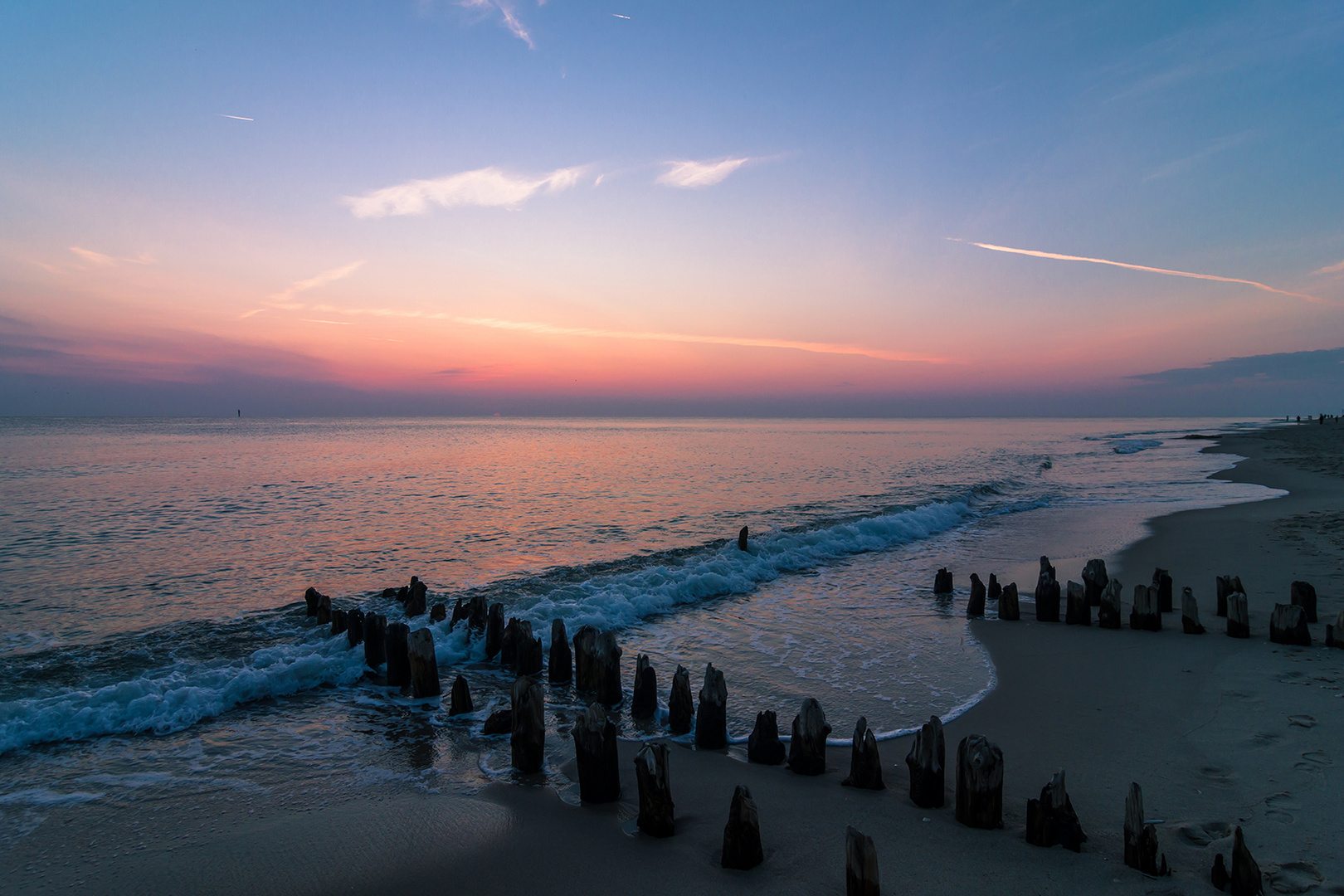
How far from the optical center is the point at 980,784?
502cm

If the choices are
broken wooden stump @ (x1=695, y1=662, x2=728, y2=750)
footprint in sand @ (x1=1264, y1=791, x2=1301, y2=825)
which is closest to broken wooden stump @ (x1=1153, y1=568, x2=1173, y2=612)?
footprint in sand @ (x1=1264, y1=791, x2=1301, y2=825)

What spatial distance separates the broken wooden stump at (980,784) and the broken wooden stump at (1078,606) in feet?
25.5

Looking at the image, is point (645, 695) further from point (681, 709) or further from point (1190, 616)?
point (1190, 616)

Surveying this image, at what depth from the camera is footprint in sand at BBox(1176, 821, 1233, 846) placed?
4828 mm

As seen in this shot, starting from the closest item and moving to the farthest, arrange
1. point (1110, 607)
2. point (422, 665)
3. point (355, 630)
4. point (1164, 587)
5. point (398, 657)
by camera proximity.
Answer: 1. point (422, 665)
2. point (398, 657)
3. point (355, 630)
4. point (1110, 607)
5. point (1164, 587)

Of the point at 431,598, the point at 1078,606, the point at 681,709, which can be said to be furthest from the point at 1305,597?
the point at 431,598

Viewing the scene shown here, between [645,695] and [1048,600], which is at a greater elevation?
[1048,600]

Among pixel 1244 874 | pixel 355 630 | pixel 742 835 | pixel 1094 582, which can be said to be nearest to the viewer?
pixel 1244 874

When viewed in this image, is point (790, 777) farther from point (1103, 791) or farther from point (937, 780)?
point (1103, 791)

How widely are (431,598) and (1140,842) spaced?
12805mm

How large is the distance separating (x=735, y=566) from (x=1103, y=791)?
36.3 ft

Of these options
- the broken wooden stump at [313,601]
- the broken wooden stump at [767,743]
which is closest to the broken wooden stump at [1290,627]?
the broken wooden stump at [767,743]

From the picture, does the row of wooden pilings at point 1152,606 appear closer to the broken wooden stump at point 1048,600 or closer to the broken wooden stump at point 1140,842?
the broken wooden stump at point 1048,600

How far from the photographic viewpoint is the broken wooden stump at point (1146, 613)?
10.7 meters
